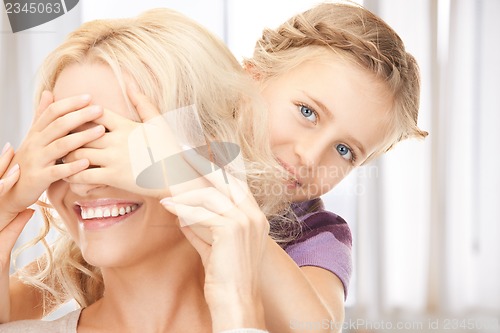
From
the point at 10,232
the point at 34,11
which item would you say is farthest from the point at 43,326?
the point at 34,11

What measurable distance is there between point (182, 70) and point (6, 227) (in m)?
0.30

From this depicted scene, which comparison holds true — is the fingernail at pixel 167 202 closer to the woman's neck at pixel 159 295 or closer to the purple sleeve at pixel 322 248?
the woman's neck at pixel 159 295

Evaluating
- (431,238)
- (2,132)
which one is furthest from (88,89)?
(431,238)

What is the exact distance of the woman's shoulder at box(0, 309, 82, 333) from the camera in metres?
0.86

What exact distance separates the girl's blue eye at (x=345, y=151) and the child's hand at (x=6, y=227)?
0.56 metres

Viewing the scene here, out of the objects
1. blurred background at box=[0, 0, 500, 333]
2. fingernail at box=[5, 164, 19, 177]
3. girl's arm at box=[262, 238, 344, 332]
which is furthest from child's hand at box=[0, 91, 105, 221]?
blurred background at box=[0, 0, 500, 333]

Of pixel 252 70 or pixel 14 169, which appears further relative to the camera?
pixel 252 70

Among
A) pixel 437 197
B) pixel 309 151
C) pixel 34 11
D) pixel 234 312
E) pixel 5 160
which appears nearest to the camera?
pixel 234 312

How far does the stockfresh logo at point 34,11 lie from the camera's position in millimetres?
2090

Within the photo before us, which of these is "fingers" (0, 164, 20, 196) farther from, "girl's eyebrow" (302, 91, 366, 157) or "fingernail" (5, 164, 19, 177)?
"girl's eyebrow" (302, 91, 366, 157)

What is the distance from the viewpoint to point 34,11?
83.9 inches

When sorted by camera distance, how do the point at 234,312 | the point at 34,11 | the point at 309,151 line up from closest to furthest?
the point at 234,312 < the point at 309,151 < the point at 34,11

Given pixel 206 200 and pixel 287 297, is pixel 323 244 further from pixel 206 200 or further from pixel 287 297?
pixel 206 200

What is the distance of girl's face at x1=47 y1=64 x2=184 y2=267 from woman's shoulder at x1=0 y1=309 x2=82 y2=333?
0.14 metres
